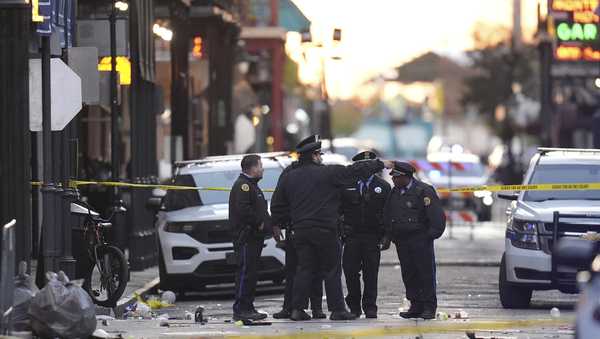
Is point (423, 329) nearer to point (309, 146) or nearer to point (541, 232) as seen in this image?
point (309, 146)

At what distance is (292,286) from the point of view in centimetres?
1767

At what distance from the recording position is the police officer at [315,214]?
16.7 m

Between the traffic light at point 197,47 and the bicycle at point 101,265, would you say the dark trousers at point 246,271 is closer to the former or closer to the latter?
the bicycle at point 101,265

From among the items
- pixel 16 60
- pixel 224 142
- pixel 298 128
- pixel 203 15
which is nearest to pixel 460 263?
pixel 16 60

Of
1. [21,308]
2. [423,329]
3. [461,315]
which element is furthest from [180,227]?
[21,308]

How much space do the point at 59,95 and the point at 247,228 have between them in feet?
7.94

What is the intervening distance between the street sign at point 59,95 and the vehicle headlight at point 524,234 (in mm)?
5181

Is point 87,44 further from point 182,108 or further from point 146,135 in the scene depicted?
point 182,108

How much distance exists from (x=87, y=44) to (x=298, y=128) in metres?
61.5

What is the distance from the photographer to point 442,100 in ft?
642

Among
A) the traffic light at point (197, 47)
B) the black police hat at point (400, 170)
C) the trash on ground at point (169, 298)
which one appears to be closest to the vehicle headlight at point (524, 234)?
the black police hat at point (400, 170)

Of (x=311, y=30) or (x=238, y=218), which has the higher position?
(x=311, y=30)

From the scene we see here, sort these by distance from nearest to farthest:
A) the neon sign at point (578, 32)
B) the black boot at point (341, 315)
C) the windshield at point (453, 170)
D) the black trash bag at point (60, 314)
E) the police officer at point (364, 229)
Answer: the black trash bag at point (60, 314)
the black boot at point (341, 315)
the police officer at point (364, 229)
the windshield at point (453, 170)
the neon sign at point (578, 32)

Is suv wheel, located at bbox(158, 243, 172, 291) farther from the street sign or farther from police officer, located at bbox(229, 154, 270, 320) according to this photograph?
the street sign
